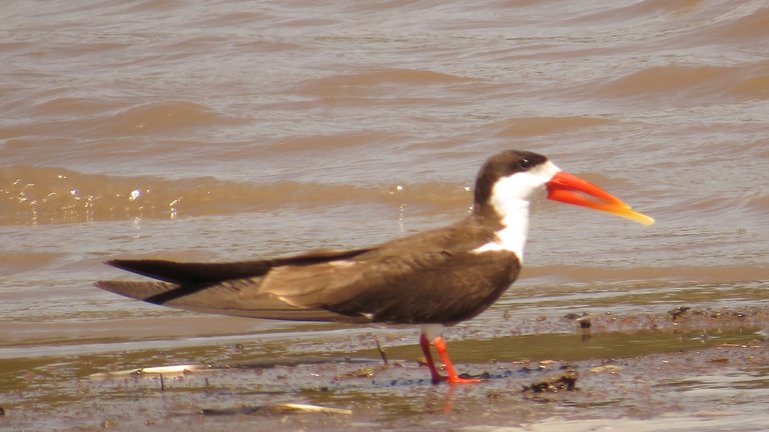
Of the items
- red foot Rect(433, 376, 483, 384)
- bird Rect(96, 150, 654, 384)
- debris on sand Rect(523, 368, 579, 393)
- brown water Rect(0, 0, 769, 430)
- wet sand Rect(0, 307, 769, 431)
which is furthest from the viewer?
brown water Rect(0, 0, 769, 430)

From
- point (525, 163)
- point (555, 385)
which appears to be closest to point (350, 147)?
point (525, 163)

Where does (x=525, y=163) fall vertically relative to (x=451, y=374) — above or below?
above

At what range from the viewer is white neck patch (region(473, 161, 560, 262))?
592 centimetres

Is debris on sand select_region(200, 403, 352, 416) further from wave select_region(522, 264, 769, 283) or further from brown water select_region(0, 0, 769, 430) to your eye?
wave select_region(522, 264, 769, 283)

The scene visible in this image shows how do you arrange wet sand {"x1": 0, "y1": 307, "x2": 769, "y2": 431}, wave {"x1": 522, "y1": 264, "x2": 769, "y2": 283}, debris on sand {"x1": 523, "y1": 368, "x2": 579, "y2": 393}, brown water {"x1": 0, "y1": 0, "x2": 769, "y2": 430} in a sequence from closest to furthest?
wet sand {"x1": 0, "y1": 307, "x2": 769, "y2": 431}
debris on sand {"x1": 523, "y1": 368, "x2": 579, "y2": 393}
brown water {"x1": 0, "y1": 0, "x2": 769, "y2": 430}
wave {"x1": 522, "y1": 264, "x2": 769, "y2": 283}

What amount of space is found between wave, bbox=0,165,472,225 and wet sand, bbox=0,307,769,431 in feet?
12.0

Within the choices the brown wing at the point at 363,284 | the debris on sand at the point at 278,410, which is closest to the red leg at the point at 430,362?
the brown wing at the point at 363,284

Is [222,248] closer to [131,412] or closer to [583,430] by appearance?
[131,412]

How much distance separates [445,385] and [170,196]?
573cm

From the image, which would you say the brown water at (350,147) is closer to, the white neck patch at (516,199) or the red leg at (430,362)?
the red leg at (430,362)

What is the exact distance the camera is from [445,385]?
553 centimetres

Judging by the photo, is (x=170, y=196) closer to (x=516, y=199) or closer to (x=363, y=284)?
(x=516, y=199)

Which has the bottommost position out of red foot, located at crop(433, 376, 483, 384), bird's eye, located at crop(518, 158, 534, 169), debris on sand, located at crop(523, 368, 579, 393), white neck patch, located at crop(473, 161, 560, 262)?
red foot, located at crop(433, 376, 483, 384)

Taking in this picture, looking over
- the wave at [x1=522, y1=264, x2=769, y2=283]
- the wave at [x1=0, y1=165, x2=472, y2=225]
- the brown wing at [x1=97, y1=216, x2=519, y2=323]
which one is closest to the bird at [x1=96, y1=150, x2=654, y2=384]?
the brown wing at [x1=97, y1=216, x2=519, y2=323]
